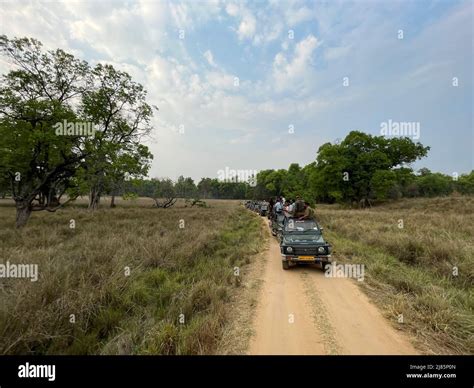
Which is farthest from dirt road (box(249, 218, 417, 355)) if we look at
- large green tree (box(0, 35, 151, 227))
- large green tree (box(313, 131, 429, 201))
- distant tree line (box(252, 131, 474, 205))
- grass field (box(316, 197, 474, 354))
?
large green tree (box(313, 131, 429, 201))

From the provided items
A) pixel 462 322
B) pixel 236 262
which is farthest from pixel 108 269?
pixel 462 322

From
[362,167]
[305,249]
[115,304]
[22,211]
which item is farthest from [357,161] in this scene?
[22,211]

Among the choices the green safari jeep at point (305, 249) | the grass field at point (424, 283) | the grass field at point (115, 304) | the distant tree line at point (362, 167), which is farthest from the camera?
the distant tree line at point (362, 167)

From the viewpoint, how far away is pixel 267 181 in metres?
83.3

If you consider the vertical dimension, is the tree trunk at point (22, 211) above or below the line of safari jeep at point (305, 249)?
Answer: above

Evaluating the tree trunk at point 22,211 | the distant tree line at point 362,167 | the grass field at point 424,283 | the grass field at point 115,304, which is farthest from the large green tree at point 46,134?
the distant tree line at point 362,167

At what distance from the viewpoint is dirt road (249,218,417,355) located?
137 inches

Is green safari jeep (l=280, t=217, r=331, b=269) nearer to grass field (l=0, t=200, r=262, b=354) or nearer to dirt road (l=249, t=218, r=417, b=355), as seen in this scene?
dirt road (l=249, t=218, r=417, b=355)

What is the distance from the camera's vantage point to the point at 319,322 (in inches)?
166

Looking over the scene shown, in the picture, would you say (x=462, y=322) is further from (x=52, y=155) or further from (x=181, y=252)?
(x=52, y=155)

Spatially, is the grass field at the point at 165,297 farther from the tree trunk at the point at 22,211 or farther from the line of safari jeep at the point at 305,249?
the tree trunk at the point at 22,211

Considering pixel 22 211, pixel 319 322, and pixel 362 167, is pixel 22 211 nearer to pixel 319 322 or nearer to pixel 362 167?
pixel 319 322

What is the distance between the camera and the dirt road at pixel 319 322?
347 cm
